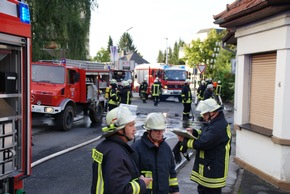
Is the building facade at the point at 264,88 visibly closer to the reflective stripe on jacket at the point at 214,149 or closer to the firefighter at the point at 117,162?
the reflective stripe on jacket at the point at 214,149

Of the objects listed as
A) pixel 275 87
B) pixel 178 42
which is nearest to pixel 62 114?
pixel 275 87

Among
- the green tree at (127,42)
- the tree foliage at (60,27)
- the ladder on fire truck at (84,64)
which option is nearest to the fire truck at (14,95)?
the ladder on fire truck at (84,64)

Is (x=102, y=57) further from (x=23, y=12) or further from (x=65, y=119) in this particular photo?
(x=23, y=12)

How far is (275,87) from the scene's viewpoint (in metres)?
6.57

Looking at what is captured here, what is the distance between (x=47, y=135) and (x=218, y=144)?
846 centimetres

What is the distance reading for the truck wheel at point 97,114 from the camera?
48.7 ft

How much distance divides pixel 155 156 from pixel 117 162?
2.77ft

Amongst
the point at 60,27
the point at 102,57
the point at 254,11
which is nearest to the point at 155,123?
the point at 254,11

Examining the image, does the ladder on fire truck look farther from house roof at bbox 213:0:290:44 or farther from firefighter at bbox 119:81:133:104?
house roof at bbox 213:0:290:44

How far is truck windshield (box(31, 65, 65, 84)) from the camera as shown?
12.9 meters

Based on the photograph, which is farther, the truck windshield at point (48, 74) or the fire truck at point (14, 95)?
the truck windshield at point (48, 74)

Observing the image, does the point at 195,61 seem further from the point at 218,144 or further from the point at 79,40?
the point at 218,144

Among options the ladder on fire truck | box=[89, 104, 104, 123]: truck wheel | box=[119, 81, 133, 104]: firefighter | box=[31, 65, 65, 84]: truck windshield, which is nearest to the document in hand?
box=[31, 65, 65, 84]: truck windshield

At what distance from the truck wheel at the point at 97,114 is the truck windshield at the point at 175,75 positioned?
44.5 ft
